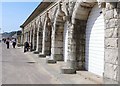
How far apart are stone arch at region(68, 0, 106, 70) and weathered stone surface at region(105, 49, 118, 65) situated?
358 centimetres

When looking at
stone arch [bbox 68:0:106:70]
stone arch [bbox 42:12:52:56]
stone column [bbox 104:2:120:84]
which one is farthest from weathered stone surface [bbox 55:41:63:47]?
stone column [bbox 104:2:120:84]

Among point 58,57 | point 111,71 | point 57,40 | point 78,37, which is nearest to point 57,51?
point 58,57

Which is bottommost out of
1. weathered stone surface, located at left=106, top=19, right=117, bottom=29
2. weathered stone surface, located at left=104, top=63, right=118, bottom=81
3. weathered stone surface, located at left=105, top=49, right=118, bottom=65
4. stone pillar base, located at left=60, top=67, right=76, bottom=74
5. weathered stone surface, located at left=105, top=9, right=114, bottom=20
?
stone pillar base, located at left=60, top=67, right=76, bottom=74

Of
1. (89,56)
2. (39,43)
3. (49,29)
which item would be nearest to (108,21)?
(89,56)

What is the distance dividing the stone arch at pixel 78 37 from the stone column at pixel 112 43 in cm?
333

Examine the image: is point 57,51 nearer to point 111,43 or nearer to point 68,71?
point 68,71

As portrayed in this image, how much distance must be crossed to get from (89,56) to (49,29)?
8.00 meters

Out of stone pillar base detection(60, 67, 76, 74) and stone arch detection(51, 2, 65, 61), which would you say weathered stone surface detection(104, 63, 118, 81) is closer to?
stone pillar base detection(60, 67, 76, 74)

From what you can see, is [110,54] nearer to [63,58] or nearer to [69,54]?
[69,54]

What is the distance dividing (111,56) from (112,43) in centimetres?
31

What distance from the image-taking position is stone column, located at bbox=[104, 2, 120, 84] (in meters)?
5.83

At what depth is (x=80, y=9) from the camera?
9.50m

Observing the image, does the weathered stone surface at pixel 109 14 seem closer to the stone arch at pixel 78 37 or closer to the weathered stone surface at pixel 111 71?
the weathered stone surface at pixel 111 71

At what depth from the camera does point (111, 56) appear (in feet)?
19.8
